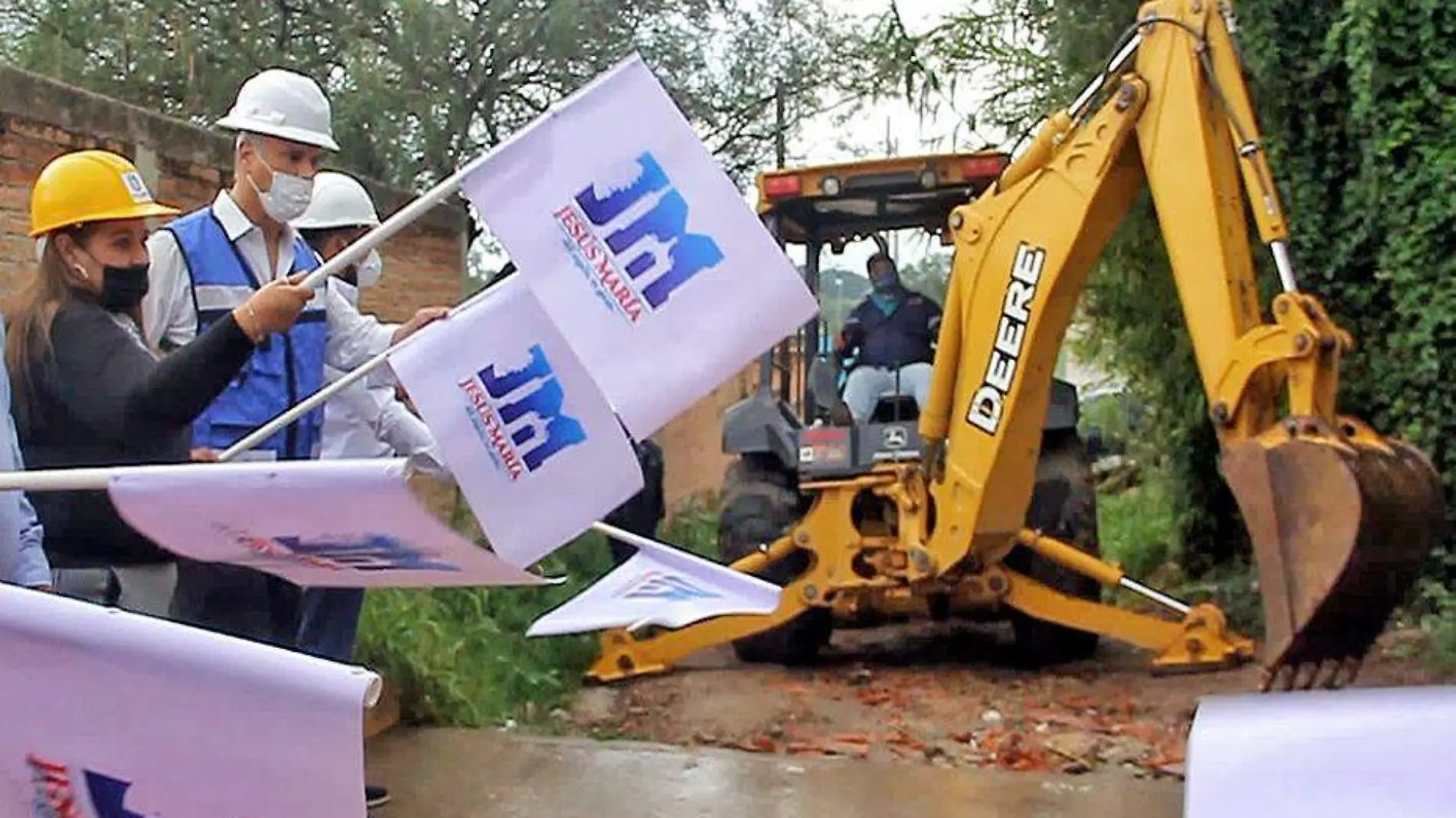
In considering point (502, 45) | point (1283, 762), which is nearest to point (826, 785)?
point (1283, 762)

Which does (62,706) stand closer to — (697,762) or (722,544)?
(697,762)

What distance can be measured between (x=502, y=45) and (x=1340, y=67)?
6.79 m

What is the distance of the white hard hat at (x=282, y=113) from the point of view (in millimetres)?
4012

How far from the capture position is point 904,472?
7.32 m

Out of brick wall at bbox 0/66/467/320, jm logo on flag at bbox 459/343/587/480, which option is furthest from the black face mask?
brick wall at bbox 0/66/467/320

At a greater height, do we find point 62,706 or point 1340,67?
point 1340,67

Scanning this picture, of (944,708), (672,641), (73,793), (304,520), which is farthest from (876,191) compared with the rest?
(73,793)

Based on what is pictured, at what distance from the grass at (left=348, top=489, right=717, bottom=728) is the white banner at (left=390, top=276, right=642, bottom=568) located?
1561 mm

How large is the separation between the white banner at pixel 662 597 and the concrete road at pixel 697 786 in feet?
1.73

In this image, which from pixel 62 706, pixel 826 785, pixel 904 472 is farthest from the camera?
pixel 904 472

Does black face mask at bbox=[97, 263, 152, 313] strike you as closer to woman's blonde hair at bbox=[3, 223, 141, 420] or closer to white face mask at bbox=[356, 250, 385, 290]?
woman's blonde hair at bbox=[3, 223, 141, 420]

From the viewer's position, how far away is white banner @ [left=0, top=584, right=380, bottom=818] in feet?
6.66

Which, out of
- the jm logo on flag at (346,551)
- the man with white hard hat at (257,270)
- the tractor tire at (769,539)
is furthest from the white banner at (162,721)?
the tractor tire at (769,539)

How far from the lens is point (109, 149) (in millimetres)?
6832
